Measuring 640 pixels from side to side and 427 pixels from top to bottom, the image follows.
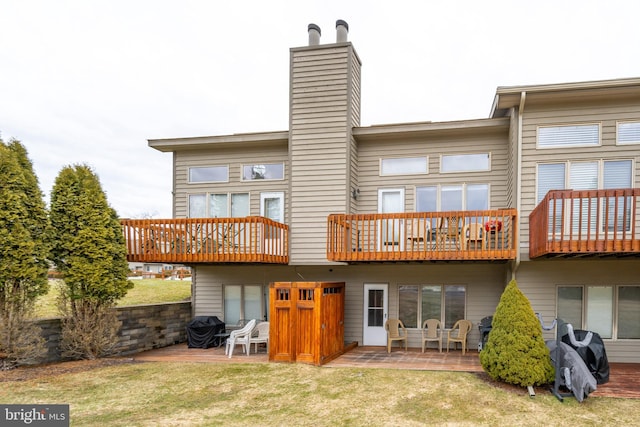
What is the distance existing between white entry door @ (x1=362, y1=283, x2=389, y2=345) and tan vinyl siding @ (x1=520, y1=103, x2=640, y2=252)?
3.57m

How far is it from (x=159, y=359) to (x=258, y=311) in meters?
3.04

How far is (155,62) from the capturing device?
51.4ft

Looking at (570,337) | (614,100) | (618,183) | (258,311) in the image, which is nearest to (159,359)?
(258,311)

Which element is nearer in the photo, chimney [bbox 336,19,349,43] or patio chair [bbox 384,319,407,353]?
patio chair [bbox 384,319,407,353]

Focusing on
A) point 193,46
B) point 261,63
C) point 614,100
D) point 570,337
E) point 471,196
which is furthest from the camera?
point 261,63

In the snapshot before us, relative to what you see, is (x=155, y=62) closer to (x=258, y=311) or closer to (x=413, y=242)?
(x=258, y=311)

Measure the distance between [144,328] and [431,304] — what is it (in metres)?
7.06

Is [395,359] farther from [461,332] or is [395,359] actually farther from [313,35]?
[313,35]

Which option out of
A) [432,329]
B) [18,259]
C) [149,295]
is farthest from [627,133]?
[149,295]

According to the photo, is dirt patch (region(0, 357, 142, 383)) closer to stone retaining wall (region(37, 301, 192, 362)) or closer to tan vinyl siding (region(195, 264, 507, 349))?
stone retaining wall (region(37, 301, 192, 362))

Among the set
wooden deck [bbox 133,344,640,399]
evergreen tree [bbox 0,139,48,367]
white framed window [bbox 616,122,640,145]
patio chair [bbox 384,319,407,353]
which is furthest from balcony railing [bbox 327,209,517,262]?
evergreen tree [bbox 0,139,48,367]

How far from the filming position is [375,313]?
10430 millimetres

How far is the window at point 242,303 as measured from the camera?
36.9 ft

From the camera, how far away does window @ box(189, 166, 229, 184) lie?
11406 mm
